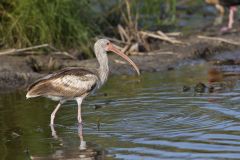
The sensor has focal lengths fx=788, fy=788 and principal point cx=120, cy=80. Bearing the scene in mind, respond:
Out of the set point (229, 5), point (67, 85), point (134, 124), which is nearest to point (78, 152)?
point (134, 124)

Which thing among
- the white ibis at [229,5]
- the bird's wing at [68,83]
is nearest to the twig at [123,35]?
the white ibis at [229,5]

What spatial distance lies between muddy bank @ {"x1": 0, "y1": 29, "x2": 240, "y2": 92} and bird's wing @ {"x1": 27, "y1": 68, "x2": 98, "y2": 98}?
2851 millimetres

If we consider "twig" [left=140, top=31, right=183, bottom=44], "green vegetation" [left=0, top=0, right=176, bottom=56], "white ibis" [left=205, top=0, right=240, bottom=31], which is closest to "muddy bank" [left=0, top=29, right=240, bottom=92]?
"twig" [left=140, top=31, right=183, bottom=44]

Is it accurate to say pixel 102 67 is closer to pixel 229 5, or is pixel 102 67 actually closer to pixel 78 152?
pixel 78 152

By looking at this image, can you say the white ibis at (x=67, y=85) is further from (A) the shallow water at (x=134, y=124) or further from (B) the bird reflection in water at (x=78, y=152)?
(B) the bird reflection in water at (x=78, y=152)

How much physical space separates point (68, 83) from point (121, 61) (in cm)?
423

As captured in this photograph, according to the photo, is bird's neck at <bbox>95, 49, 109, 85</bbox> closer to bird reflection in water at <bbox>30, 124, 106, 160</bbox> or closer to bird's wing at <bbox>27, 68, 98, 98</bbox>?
bird's wing at <bbox>27, 68, 98, 98</bbox>

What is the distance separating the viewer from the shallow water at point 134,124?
29.1 ft

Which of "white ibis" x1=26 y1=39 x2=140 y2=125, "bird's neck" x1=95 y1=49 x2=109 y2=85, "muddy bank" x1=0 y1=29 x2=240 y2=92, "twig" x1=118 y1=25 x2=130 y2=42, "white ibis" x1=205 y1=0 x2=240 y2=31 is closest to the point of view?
"white ibis" x1=26 y1=39 x2=140 y2=125

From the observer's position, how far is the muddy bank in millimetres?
13906

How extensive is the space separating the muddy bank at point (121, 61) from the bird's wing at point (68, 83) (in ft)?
9.36

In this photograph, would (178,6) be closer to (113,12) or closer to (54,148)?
(113,12)

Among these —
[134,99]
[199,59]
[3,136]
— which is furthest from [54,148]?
[199,59]

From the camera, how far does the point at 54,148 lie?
9.23 metres
